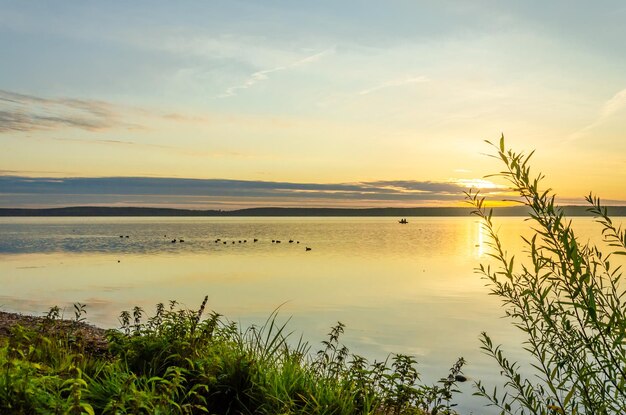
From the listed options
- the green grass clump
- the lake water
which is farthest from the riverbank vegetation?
the lake water

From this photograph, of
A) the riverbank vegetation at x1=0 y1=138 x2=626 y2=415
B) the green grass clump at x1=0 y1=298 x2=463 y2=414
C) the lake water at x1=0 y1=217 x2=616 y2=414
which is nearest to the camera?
the riverbank vegetation at x1=0 y1=138 x2=626 y2=415

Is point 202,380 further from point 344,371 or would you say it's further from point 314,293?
point 314,293

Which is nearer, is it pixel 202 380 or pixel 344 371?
pixel 202 380

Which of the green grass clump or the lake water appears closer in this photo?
the green grass clump

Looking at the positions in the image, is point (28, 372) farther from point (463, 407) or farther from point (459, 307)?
point (459, 307)

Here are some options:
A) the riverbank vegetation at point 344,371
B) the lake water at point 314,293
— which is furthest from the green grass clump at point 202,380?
the lake water at point 314,293

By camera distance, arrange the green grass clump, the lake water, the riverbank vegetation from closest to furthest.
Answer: the riverbank vegetation
the green grass clump
the lake water

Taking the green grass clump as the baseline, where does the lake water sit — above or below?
below

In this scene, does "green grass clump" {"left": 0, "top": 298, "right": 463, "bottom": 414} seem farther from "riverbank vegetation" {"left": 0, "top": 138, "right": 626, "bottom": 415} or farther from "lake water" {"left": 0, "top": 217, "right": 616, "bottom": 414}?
"lake water" {"left": 0, "top": 217, "right": 616, "bottom": 414}

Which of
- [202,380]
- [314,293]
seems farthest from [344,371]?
[314,293]

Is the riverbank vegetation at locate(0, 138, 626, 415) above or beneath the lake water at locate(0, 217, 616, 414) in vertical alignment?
above

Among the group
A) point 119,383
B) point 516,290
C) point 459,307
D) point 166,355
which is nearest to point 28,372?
point 119,383

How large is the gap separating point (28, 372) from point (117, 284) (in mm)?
29832

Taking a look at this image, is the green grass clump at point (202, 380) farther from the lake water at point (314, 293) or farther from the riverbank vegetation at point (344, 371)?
the lake water at point (314, 293)
